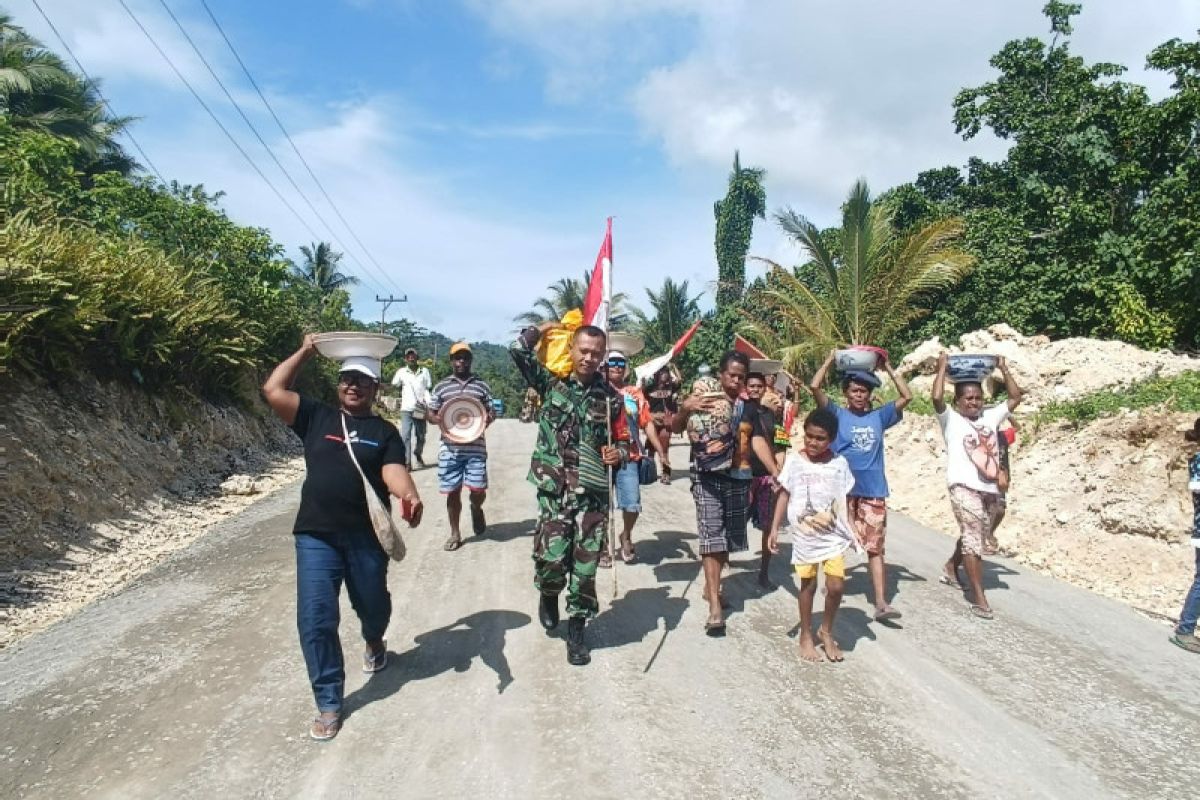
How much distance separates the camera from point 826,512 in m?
4.51

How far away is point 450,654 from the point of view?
455cm

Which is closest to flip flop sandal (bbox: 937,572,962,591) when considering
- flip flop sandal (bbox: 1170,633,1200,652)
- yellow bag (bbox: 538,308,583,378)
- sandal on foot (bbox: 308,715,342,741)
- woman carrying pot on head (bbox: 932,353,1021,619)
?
woman carrying pot on head (bbox: 932,353,1021,619)

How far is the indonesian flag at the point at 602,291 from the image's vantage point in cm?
537

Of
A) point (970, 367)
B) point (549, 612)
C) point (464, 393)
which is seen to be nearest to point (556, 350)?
point (549, 612)

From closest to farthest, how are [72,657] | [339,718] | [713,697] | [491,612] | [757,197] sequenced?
[339,718] → [713,697] → [72,657] → [491,612] → [757,197]

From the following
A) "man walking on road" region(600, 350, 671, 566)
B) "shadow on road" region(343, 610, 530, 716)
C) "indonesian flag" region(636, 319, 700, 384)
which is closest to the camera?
"shadow on road" region(343, 610, 530, 716)

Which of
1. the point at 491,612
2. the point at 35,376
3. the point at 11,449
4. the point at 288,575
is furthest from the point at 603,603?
the point at 35,376

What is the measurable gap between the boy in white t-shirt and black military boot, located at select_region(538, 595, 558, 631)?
1589 mm

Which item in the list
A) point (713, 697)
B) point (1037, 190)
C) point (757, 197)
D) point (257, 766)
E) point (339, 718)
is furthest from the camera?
point (757, 197)

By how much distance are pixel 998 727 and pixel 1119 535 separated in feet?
15.3

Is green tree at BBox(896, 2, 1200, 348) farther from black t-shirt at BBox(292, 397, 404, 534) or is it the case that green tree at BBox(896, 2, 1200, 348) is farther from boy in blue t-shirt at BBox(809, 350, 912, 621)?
black t-shirt at BBox(292, 397, 404, 534)

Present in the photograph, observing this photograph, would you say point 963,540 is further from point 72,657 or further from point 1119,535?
point 72,657

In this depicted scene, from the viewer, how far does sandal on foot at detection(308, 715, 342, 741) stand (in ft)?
11.6

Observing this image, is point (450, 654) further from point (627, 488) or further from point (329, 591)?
point (627, 488)
